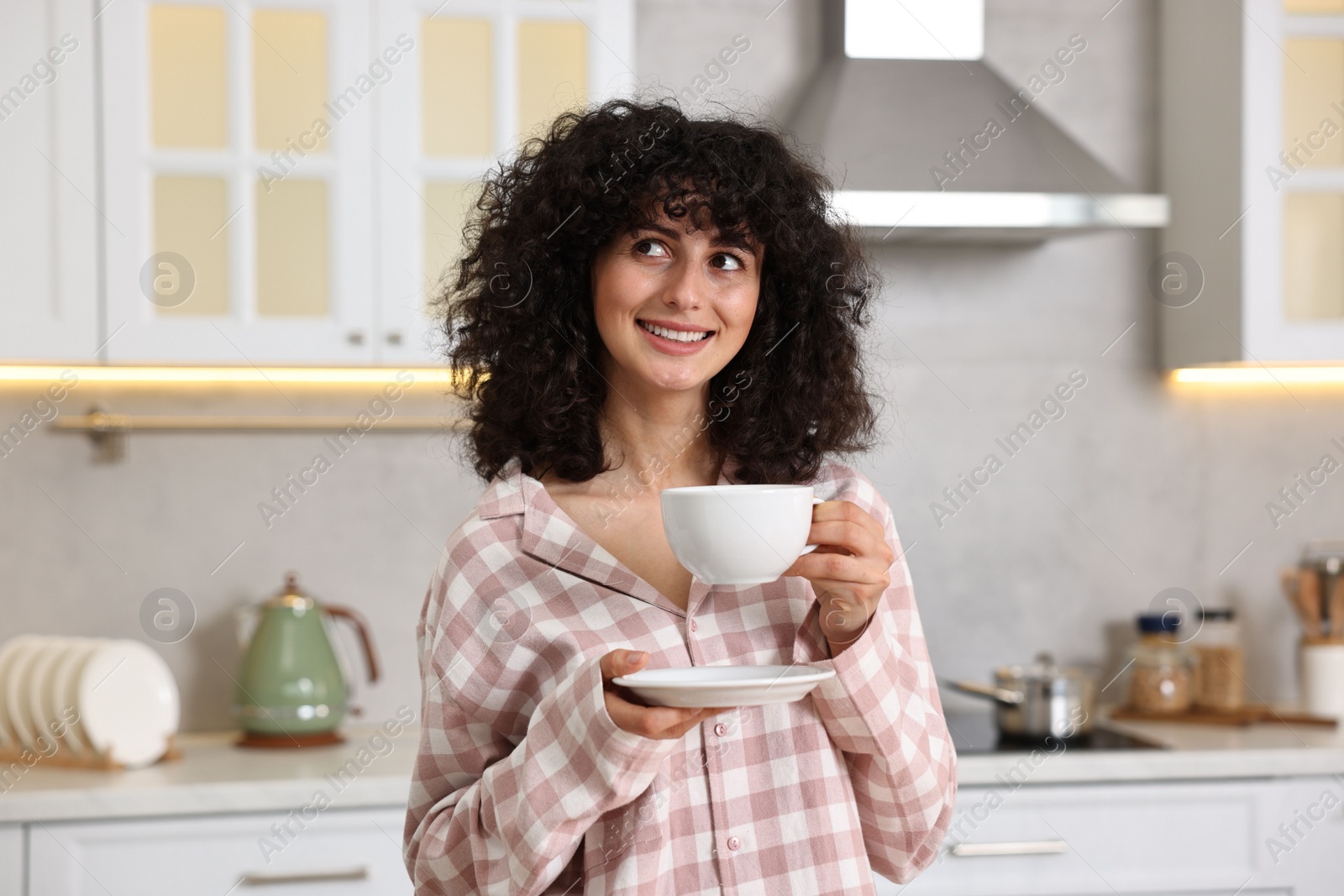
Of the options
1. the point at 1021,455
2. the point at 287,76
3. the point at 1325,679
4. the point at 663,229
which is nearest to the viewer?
the point at 663,229

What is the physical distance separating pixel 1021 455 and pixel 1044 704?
592 millimetres

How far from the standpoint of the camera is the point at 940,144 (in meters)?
2.08

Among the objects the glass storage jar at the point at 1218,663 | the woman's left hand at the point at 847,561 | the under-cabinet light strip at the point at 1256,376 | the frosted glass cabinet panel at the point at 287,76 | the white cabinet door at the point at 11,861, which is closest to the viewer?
the woman's left hand at the point at 847,561

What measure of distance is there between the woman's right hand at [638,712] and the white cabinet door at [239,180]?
1.27 metres

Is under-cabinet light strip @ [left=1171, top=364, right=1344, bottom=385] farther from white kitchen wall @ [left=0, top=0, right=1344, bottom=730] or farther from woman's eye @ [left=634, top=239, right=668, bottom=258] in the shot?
woman's eye @ [left=634, top=239, right=668, bottom=258]

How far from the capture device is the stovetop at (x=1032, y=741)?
6.28 feet

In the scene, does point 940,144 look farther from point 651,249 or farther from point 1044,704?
point 651,249

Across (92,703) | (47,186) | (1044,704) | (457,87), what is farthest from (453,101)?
(1044,704)

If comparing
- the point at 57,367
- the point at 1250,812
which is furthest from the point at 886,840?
the point at 57,367

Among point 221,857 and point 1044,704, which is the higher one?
point 1044,704

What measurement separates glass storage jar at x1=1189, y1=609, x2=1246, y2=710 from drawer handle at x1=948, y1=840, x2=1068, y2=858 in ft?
1.84

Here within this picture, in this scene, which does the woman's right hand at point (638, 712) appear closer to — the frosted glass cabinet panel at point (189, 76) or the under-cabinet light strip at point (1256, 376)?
the frosted glass cabinet panel at point (189, 76)

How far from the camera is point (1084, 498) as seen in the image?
2430mm

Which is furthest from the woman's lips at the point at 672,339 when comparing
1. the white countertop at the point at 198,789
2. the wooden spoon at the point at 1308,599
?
the wooden spoon at the point at 1308,599
